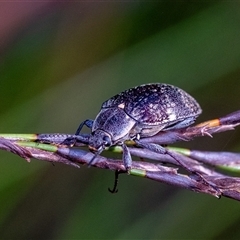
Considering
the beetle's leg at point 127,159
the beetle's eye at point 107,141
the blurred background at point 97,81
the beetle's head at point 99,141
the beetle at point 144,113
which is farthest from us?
the blurred background at point 97,81

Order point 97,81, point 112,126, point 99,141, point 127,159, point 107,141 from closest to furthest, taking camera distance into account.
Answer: point 127,159 < point 99,141 < point 107,141 < point 112,126 < point 97,81

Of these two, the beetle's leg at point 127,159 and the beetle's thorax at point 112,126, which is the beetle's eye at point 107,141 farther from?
the beetle's leg at point 127,159

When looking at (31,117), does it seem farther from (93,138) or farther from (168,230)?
(168,230)

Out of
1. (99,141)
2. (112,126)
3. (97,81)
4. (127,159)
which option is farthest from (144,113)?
(97,81)

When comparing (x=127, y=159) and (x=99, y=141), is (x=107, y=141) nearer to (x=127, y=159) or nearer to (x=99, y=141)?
(x=99, y=141)

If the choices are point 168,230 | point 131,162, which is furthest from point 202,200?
point 131,162

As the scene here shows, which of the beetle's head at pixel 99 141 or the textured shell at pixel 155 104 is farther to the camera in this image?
the textured shell at pixel 155 104

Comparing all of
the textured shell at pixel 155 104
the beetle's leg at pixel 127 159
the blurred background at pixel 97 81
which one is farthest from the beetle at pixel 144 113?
the blurred background at pixel 97 81
